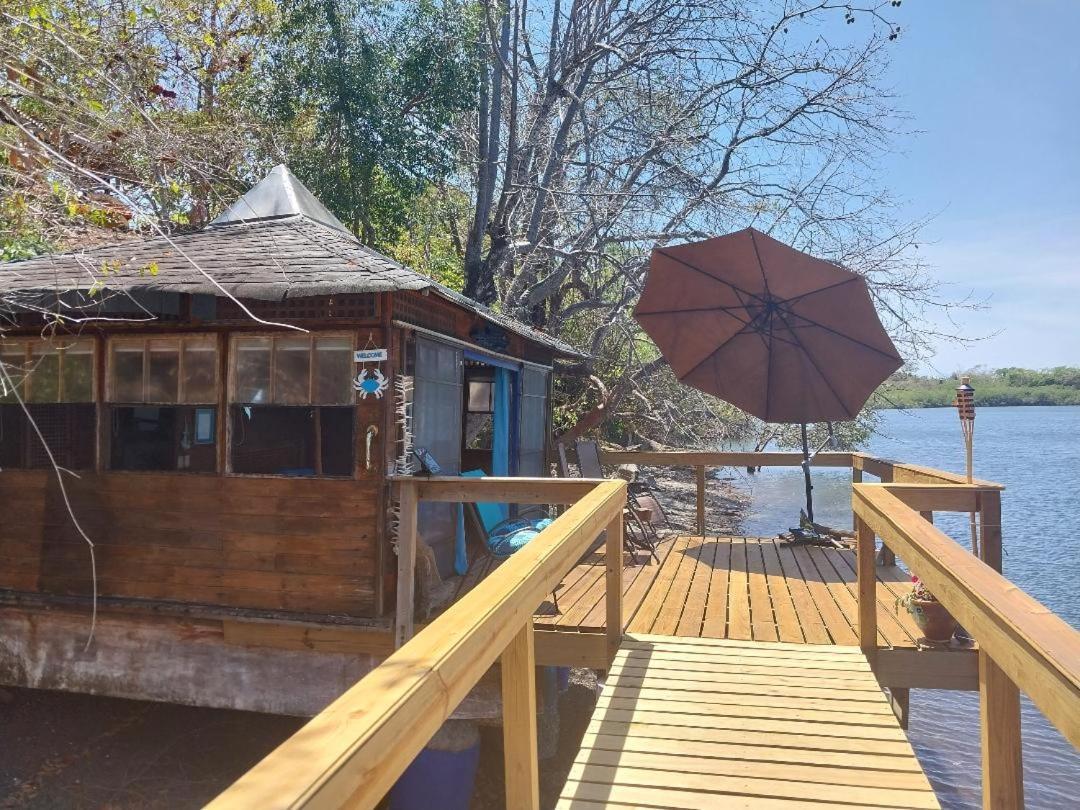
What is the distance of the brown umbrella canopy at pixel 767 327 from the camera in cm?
614

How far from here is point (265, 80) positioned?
12.5 m

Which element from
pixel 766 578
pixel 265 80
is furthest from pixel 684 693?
pixel 265 80

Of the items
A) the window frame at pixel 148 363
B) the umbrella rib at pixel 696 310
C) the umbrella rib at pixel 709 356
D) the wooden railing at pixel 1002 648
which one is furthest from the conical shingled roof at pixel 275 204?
the wooden railing at pixel 1002 648

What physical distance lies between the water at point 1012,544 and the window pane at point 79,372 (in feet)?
27.0

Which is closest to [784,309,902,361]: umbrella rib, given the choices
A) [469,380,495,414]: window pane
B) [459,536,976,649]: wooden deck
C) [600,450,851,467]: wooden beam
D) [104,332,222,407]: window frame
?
[600,450,851,467]: wooden beam

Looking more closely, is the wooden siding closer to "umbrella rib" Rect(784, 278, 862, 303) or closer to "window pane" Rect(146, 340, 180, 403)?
"window pane" Rect(146, 340, 180, 403)

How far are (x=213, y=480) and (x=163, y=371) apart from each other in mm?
890

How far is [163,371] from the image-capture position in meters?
5.49

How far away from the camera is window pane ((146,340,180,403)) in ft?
17.9

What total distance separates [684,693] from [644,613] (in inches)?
55.4

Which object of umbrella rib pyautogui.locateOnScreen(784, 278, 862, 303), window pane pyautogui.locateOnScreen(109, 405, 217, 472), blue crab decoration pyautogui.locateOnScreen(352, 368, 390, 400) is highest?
umbrella rib pyautogui.locateOnScreen(784, 278, 862, 303)

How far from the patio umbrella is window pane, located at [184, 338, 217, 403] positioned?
3.50 m

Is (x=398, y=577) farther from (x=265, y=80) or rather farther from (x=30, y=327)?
(x=265, y=80)

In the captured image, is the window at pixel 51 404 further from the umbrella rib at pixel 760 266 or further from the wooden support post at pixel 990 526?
the wooden support post at pixel 990 526
